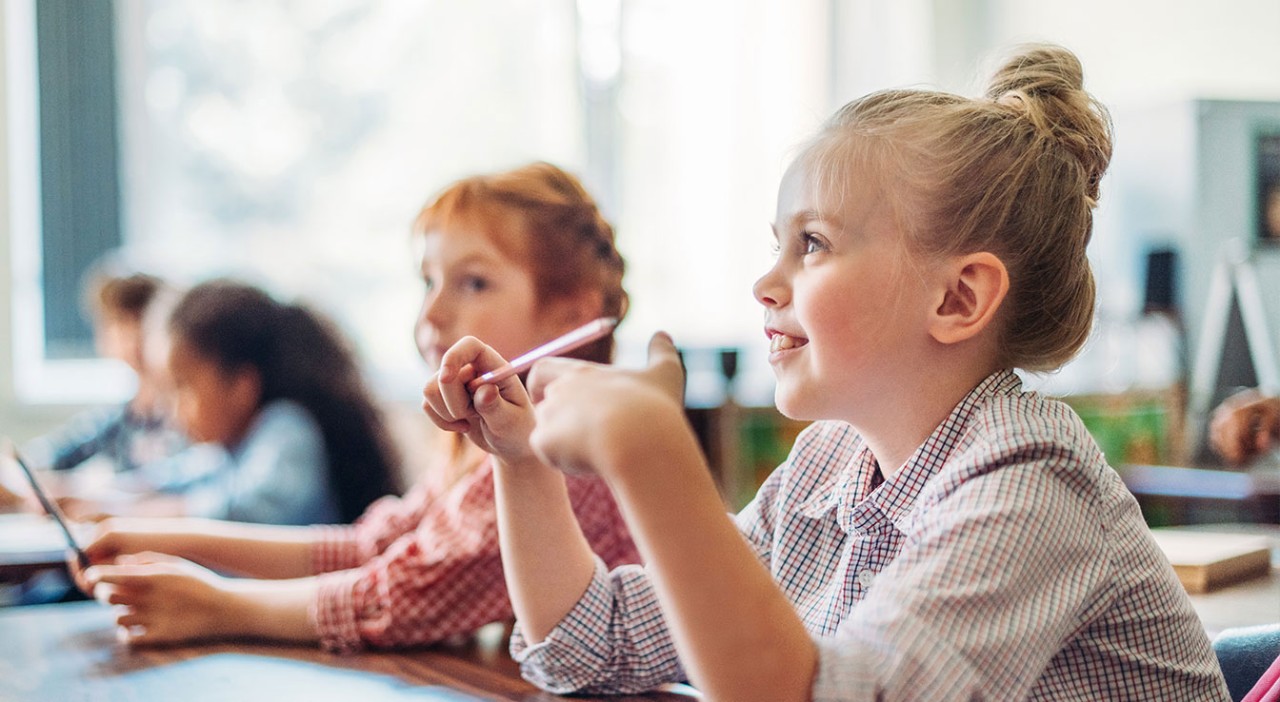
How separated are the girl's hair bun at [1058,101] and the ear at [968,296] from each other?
0.11 meters

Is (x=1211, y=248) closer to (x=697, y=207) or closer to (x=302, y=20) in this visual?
(x=697, y=207)

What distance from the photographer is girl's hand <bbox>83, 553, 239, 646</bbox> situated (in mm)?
1176

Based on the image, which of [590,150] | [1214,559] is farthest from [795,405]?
[590,150]

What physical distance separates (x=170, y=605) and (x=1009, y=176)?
34.4 inches

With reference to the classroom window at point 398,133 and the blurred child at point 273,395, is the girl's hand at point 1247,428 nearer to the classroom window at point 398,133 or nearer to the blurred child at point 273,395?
the blurred child at point 273,395

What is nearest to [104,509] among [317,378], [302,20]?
[317,378]

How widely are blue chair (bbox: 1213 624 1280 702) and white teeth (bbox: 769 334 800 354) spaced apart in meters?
0.39

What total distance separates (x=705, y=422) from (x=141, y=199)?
2146mm

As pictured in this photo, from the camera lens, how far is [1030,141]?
84cm

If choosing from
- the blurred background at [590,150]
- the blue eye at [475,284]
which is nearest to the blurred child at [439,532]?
the blue eye at [475,284]

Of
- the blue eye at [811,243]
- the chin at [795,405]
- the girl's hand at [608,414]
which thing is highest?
the blue eye at [811,243]

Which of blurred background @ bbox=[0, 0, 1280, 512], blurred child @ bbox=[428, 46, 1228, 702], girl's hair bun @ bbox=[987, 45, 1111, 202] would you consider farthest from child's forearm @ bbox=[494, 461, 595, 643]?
blurred background @ bbox=[0, 0, 1280, 512]

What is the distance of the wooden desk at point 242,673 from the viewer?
3.16 feet

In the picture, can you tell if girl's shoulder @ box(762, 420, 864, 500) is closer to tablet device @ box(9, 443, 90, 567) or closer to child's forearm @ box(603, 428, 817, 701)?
child's forearm @ box(603, 428, 817, 701)
